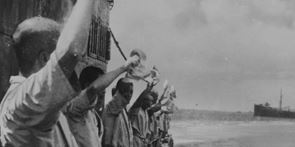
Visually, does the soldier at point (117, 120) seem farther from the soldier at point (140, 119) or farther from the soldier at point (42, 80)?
the soldier at point (42, 80)

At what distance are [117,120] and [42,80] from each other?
213 inches

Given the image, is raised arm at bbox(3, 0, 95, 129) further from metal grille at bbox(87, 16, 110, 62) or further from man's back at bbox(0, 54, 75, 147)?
metal grille at bbox(87, 16, 110, 62)

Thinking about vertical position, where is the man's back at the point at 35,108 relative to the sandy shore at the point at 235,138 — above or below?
above

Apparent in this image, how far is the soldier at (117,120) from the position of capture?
7117 mm

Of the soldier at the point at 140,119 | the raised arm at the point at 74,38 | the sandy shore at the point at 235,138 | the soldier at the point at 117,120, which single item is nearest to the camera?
the raised arm at the point at 74,38

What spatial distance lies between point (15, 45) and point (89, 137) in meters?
2.41

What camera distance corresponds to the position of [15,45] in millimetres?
2195

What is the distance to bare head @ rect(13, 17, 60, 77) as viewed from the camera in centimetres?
214

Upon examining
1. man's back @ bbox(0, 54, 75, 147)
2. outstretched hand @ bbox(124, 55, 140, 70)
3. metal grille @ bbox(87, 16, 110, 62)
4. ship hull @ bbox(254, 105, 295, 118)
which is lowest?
ship hull @ bbox(254, 105, 295, 118)

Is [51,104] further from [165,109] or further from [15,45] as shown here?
[165,109]

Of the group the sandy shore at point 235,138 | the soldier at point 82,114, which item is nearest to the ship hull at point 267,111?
the sandy shore at point 235,138

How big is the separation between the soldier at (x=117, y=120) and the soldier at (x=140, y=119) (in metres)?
2.32

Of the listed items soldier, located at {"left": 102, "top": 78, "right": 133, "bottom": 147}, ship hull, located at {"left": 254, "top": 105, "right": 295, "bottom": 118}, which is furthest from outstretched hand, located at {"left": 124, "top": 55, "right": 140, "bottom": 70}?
ship hull, located at {"left": 254, "top": 105, "right": 295, "bottom": 118}

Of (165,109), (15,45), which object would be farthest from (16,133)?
(165,109)
